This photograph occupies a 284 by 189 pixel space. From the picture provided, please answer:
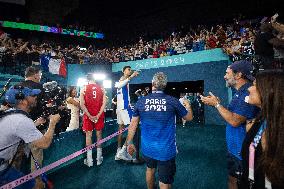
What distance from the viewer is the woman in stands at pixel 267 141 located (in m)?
1.61

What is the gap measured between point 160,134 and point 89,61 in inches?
656

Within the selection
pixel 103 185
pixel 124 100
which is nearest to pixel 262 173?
pixel 103 185

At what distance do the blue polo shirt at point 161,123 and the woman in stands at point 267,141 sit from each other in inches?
65.0

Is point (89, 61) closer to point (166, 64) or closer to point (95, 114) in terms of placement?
point (166, 64)

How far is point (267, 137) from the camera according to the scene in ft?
5.46

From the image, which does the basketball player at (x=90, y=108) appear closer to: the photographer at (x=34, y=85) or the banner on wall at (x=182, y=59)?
the photographer at (x=34, y=85)

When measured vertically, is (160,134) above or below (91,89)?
below

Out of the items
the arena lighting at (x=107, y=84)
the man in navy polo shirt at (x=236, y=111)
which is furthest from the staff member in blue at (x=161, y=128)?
the arena lighting at (x=107, y=84)

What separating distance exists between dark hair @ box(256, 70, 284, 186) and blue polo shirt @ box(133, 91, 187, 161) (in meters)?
1.83

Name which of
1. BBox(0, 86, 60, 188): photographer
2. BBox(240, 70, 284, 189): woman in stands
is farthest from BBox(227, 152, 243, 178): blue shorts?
BBox(0, 86, 60, 188): photographer

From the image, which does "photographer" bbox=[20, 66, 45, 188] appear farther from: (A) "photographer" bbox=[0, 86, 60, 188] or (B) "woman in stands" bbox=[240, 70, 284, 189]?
(B) "woman in stands" bbox=[240, 70, 284, 189]

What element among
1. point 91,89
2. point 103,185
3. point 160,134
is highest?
point 91,89

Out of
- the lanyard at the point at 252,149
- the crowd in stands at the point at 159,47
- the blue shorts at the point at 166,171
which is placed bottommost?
the blue shorts at the point at 166,171

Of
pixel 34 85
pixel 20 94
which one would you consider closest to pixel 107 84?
pixel 34 85
